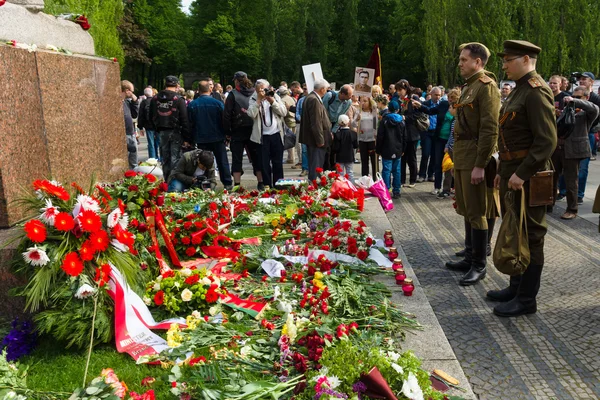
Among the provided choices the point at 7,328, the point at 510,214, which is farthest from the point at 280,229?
the point at 7,328

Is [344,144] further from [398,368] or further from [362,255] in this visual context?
[398,368]

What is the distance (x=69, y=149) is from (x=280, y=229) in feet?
8.28

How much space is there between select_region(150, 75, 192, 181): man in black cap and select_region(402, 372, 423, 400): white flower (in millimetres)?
7841

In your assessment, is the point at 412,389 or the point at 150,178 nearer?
the point at 412,389

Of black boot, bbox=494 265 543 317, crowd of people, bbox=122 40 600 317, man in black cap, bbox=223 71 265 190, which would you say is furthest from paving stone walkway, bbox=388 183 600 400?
man in black cap, bbox=223 71 265 190

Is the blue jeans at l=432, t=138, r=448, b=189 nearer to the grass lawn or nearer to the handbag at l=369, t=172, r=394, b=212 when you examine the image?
the handbag at l=369, t=172, r=394, b=212

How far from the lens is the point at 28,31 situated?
4.68 m

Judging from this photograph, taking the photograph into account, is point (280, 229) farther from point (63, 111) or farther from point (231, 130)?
point (231, 130)

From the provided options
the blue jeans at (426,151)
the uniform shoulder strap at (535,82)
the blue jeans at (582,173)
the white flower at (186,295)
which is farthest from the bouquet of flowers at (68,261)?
the blue jeans at (426,151)

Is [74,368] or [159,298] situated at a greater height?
[159,298]

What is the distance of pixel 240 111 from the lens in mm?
9609

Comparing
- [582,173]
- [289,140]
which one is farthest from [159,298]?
[289,140]

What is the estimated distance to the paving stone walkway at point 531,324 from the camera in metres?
3.60

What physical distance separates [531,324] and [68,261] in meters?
3.58
